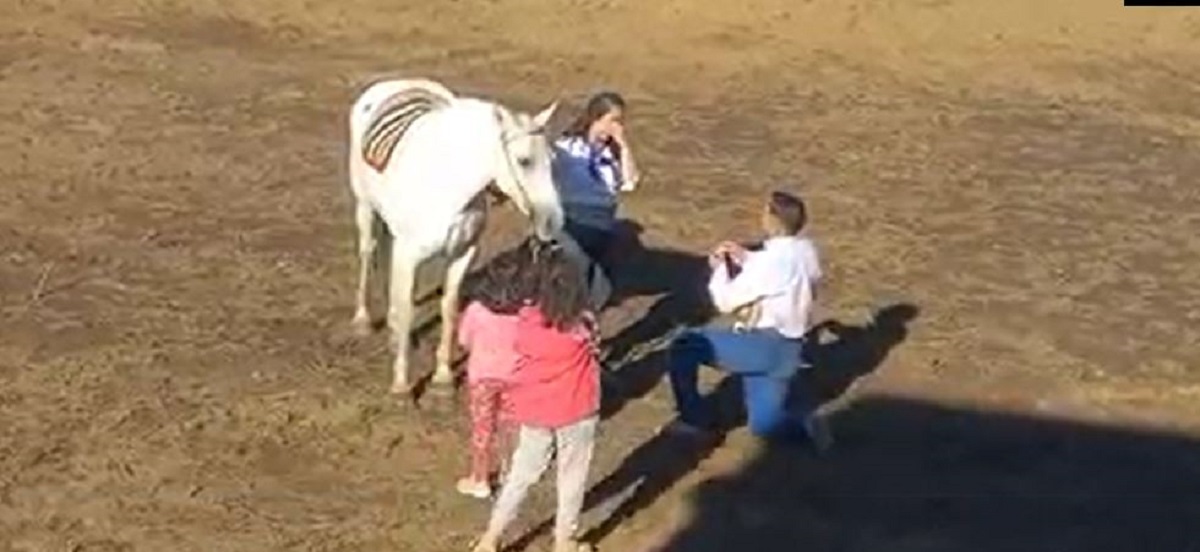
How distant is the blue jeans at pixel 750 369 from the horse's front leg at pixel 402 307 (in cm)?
110

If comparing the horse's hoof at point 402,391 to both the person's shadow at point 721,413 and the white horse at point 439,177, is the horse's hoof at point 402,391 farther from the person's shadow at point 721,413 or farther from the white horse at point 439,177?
the person's shadow at point 721,413

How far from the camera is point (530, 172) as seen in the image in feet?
32.0

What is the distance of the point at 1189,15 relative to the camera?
20469mm

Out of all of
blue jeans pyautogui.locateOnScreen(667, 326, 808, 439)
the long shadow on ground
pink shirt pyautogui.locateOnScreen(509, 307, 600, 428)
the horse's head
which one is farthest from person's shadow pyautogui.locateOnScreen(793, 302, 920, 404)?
A: pink shirt pyautogui.locateOnScreen(509, 307, 600, 428)

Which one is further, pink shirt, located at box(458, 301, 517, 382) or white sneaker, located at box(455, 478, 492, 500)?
white sneaker, located at box(455, 478, 492, 500)

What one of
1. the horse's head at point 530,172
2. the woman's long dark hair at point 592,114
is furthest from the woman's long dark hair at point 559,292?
the woman's long dark hair at point 592,114

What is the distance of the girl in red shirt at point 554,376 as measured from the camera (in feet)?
27.8

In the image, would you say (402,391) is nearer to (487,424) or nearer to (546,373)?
(487,424)

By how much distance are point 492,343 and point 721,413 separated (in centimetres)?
246

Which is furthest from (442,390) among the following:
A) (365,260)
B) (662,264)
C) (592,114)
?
(662,264)

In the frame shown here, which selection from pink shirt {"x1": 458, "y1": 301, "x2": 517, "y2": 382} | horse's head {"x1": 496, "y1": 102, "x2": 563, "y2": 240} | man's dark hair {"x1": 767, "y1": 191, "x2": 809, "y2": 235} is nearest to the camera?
pink shirt {"x1": 458, "y1": 301, "x2": 517, "y2": 382}

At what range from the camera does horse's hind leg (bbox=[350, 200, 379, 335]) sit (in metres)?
11.4

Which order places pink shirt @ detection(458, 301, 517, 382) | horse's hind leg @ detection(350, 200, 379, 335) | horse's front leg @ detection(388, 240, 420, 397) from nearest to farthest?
pink shirt @ detection(458, 301, 517, 382)
horse's front leg @ detection(388, 240, 420, 397)
horse's hind leg @ detection(350, 200, 379, 335)

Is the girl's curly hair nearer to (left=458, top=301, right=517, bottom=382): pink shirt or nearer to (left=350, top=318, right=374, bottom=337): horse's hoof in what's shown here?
(left=458, top=301, right=517, bottom=382): pink shirt
